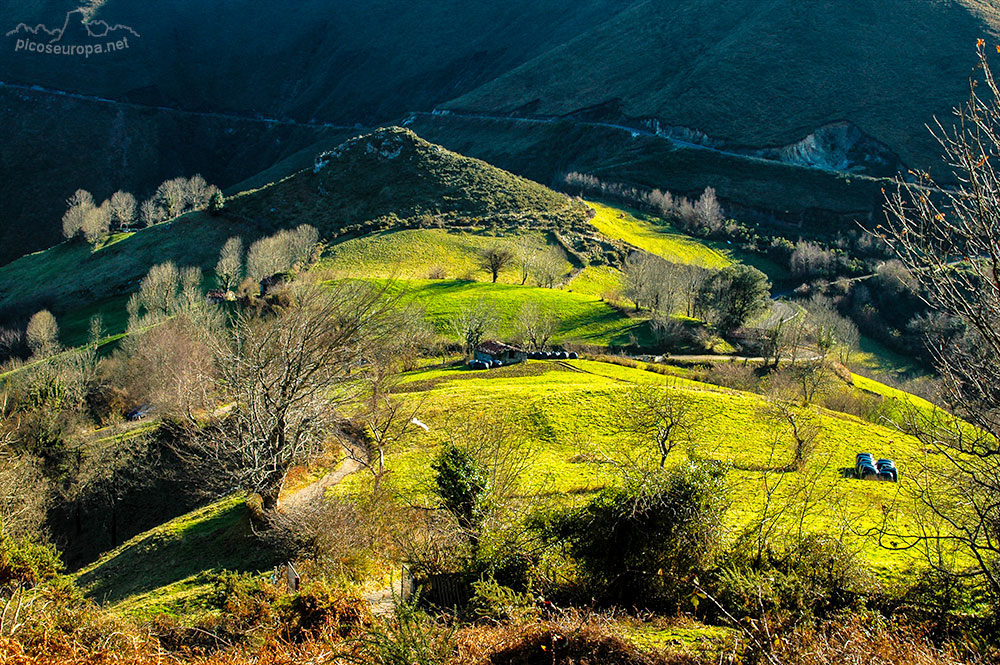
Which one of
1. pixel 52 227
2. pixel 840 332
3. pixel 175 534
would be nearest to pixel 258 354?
pixel 175 534

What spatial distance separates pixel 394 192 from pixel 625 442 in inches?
2865

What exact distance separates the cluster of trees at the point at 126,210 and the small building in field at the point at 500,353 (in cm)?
5835

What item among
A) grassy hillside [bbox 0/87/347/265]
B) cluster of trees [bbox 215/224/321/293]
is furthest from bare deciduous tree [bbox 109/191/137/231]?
cluster of trees [bbox 215/224/321/293]

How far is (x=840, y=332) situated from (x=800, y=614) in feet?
234

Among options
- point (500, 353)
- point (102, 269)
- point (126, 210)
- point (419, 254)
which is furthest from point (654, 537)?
point (126, 210)

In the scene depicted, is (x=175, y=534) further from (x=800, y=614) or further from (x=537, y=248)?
(x=537, y=248)

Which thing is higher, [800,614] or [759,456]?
[800,614]

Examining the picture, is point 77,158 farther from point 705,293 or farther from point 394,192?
point 705,293

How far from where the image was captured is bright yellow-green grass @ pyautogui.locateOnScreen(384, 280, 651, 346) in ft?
192

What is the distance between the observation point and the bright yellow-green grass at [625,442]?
22812 mm

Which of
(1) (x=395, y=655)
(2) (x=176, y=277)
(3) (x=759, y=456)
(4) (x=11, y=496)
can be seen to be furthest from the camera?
(2) (x=176, y=277)

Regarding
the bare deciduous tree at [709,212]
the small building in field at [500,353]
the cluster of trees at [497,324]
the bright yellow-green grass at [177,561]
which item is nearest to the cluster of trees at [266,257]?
the cluster of trees at [497,324]

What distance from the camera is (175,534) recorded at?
2356cm

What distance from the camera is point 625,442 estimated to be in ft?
98.7
